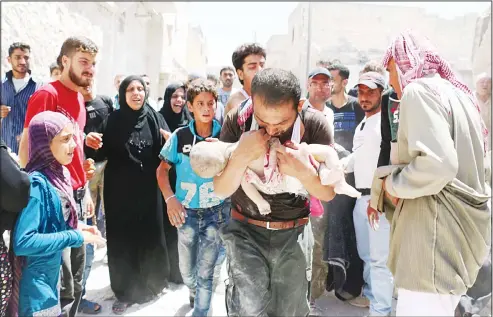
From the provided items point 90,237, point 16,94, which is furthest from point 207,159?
point 16,94

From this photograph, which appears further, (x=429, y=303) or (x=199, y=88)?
(x=199, y=88)

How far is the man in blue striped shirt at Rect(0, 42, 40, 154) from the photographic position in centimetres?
501

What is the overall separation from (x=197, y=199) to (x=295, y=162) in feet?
4.67

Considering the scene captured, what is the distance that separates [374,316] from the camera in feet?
10.0

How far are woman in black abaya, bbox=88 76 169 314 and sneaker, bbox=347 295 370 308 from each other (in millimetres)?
1852

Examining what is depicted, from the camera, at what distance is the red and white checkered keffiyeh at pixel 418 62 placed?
82.2 inches

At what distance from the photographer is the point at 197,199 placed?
2.95 m

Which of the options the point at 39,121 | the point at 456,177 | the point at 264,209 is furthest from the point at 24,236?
the point at 456,177

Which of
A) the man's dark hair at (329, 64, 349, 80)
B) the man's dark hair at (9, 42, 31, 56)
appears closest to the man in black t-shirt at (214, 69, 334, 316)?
the man's dark hair at (329, 64, 349, 80)

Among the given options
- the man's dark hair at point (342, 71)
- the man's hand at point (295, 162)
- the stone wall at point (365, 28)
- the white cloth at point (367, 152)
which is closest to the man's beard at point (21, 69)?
the man's dark hair at point (342, 71)

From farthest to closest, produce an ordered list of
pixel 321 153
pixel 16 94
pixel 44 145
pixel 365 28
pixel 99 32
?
pixel 365 28 < pixel 99 32 < pixel 16 94 < pixel 44 145 < pixel 321 153

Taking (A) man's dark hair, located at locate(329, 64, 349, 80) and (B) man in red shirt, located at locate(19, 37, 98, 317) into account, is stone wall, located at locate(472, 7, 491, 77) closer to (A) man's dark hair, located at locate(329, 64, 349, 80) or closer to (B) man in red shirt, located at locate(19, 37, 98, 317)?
(A) man's dark hair, located at locate(329, 64, 349, 80)

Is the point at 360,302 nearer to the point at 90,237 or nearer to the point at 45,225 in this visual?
the point at 90,237

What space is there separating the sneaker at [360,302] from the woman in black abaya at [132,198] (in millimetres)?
1852
